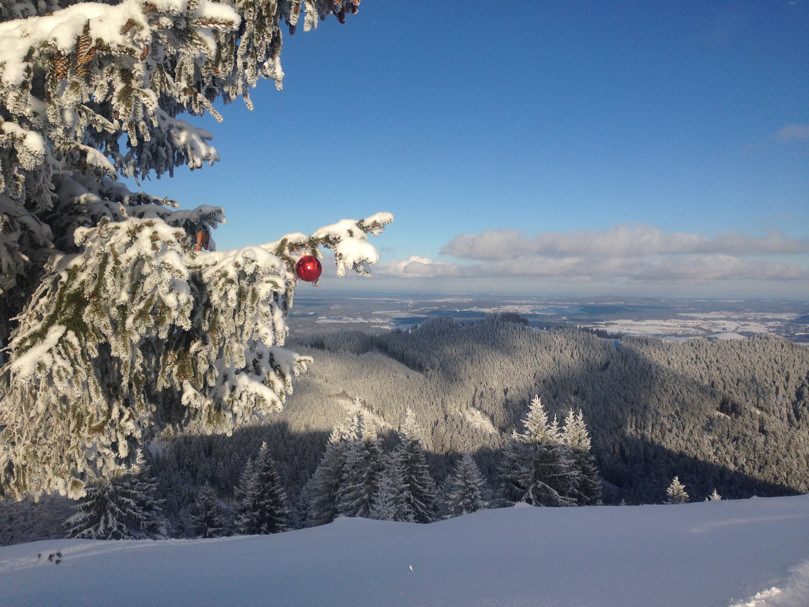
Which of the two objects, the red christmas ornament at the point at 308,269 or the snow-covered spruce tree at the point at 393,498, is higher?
the red christmas ornament at the point at 308,269

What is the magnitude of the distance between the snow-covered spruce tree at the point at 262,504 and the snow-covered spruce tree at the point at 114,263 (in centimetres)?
2039

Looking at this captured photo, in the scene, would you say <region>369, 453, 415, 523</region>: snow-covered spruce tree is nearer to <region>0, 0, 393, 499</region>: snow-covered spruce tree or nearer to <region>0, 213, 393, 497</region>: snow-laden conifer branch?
<region>0, 0, 393, 499</region>: snow-covered spruce tree

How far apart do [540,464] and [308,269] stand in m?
21.7

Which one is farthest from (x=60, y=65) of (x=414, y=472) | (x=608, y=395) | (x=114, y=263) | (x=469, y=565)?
(x=608, y=395)

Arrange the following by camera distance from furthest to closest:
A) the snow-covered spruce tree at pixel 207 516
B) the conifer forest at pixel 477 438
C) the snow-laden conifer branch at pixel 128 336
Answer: the snow-covered spruce tree at pixel 207 516, the conifer forest at pixel 477 438, the snow-laden conifer branch at pixel 128 336

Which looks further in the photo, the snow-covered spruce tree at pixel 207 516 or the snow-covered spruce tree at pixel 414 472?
the snow-covered spruce tree at pixel 207 516

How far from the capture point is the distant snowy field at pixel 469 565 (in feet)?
9.19

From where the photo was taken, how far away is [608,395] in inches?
4788

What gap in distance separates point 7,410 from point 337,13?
408 cm

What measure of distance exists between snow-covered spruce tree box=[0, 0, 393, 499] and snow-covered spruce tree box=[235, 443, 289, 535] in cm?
2039

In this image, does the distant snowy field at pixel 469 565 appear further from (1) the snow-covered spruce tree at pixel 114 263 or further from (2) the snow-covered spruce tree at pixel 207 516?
(2) the snow-covered spruce tree at pixel 207 516

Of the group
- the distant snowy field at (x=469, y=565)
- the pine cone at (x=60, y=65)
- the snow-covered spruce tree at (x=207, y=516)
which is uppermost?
the pine cone at (x=60, y=65)

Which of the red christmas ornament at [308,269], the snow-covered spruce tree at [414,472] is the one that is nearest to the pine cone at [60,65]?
the red christmas ornament at [308,269]

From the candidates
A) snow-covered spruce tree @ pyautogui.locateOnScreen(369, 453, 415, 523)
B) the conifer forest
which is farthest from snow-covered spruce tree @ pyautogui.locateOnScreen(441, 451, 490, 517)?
snow-covered spruce tree @ pyautogui.locateOnScreen(369, 453, 415, 523)
